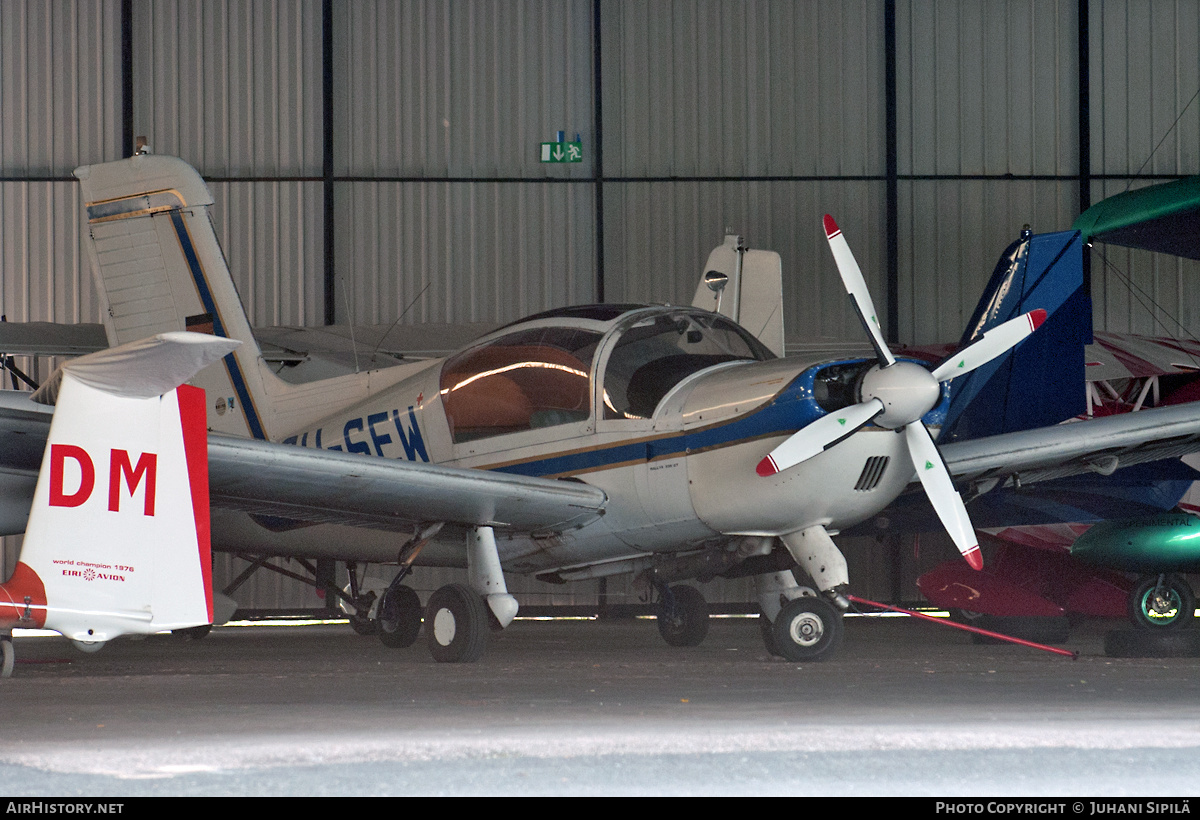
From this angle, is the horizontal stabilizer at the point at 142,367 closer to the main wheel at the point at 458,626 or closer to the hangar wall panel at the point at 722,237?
the main wheel at the point at 458,626

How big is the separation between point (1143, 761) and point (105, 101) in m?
15.6

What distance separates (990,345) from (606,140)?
1009 centimetres

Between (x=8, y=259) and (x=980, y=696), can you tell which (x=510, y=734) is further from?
(x=8, y=259)

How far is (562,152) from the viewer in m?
16.6

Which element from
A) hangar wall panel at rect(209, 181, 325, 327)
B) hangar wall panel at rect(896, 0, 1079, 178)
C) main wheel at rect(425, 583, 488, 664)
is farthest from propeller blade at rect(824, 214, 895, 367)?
hangar wall panel at rect(209, 181, 325, 327)

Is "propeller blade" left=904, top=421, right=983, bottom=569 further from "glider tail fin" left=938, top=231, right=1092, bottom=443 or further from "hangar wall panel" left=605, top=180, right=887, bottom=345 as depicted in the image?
"hangar wall panel" left=605, top=180, right=887, bottom=345

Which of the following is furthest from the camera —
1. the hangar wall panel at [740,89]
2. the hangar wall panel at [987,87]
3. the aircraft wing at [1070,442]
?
the hangar wall panel at [987,87]

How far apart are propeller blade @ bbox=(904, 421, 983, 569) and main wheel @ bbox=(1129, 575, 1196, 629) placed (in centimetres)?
420

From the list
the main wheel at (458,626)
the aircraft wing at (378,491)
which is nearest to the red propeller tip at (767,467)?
the aircraft wing at (378,491)

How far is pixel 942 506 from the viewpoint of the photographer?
726 cm

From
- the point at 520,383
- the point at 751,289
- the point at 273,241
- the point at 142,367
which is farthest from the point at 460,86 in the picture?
the point at 142,367

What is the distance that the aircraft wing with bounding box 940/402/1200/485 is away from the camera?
8.29 m

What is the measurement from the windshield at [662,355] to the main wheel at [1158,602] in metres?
4.44

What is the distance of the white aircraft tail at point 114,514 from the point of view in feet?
17.4
